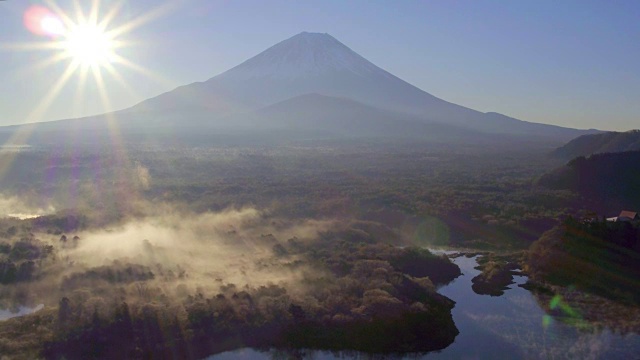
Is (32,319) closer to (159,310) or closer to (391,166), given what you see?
(159,310)

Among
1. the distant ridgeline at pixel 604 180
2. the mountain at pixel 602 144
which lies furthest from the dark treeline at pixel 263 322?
the mountain at pixel 602 144

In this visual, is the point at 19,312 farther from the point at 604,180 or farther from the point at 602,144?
the point at 602,144

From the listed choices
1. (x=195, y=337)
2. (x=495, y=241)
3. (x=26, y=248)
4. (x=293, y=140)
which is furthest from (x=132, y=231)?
(x=293, y=140)

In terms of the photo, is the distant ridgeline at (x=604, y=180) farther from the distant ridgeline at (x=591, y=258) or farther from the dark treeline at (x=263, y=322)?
the dark treeline at (x=263, y=322)

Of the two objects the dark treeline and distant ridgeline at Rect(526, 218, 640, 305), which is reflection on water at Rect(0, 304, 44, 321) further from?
distant ridgeline at Rect(526, 218, 640, 305)

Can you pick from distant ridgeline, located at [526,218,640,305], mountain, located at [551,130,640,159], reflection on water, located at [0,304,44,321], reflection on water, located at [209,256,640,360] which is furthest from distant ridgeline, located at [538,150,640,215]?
reflection on water, located at [0,304,44,321]
